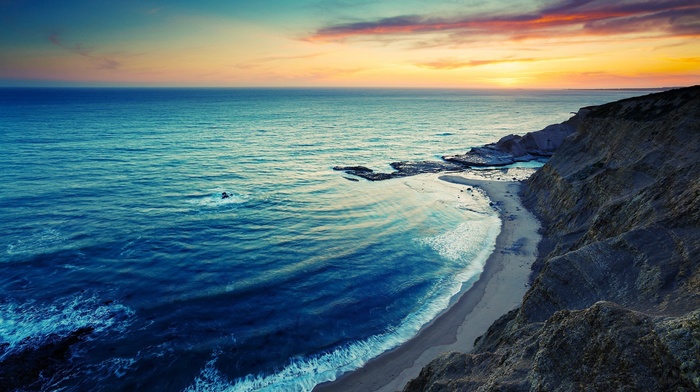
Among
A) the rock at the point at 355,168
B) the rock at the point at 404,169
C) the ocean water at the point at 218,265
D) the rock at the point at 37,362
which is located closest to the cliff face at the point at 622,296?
the ocean water at the point at 218,265

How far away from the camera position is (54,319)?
23.3m

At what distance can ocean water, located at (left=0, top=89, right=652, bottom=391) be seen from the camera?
824 inches

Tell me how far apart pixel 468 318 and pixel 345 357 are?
9262mm

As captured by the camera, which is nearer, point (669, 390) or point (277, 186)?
point (669, 390)

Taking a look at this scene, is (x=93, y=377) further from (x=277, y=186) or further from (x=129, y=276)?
(x=277, y=186)

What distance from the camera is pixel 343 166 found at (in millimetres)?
68938

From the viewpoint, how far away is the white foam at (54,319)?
21.5 m

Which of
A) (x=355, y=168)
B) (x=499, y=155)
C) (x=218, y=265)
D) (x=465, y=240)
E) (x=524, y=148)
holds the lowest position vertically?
(x=465, y=240)

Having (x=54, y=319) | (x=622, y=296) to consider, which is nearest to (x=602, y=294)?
(x=622, y=296)

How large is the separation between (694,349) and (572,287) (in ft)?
26.8

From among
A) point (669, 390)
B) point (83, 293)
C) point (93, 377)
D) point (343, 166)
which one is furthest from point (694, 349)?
point (343, 166)

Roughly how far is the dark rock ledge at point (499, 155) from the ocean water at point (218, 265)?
5.79 m

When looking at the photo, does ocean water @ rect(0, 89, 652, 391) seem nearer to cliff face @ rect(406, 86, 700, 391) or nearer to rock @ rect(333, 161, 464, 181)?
rock @ rect(333, 161, 464, 181)

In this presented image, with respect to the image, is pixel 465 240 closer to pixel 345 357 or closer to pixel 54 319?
pixel 345 357
